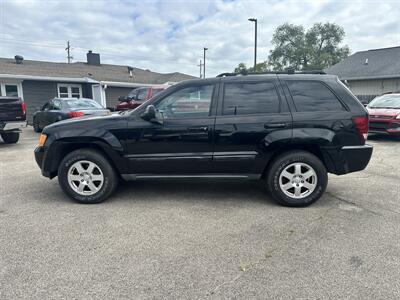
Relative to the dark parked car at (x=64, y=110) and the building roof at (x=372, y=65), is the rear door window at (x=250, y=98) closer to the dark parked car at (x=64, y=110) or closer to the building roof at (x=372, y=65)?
the dark parked car at (x=64, y=110)

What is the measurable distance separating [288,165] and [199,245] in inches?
68.7

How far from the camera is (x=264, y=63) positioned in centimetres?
5144

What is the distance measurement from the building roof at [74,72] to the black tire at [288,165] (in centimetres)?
1779

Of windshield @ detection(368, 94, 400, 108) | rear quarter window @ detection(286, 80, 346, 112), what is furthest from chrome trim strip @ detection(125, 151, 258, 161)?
windshield @ detection(368, 94, 400, 108)

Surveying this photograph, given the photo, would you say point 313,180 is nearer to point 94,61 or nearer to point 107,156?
point 107,156

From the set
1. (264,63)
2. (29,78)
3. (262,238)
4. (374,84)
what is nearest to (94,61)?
(29,78)

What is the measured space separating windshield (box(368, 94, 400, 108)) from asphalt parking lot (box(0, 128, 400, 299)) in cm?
690

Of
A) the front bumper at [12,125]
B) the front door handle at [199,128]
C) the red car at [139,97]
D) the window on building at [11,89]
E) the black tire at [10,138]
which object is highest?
the window on building at [11,89]

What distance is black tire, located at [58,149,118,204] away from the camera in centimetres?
429

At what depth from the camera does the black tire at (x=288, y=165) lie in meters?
4.12

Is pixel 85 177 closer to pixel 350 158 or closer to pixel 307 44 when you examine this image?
pixel 350 158

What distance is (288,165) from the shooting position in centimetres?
413

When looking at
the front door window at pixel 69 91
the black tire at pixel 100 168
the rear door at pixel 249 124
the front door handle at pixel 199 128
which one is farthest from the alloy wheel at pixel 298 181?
the front door window at pixel 69 91

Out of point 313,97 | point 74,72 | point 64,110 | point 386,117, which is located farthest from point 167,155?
point 74,72
